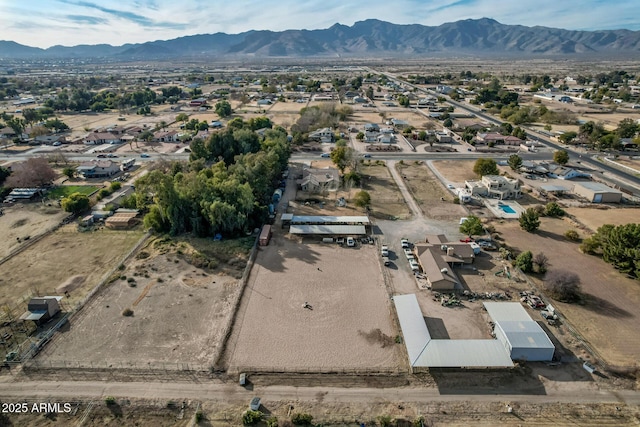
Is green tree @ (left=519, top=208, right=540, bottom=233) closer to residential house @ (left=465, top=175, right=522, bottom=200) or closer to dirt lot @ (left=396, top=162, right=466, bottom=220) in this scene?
dirt lot @ (left=396, top=162, right=466, bottom=220)

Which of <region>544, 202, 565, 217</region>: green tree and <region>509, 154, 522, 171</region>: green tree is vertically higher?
<region>509, 154, 522, 171</region>: green tree

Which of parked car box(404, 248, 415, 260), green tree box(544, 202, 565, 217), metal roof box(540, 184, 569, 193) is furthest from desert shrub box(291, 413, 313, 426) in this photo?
metal roof box(540, 184, 569, 193)

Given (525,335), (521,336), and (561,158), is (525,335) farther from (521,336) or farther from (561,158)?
(561,158)

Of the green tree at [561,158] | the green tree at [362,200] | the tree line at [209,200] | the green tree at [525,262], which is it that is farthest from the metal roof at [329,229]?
the green tree at [561,158]

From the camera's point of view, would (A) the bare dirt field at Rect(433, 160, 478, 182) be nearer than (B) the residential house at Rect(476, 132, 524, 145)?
Yes

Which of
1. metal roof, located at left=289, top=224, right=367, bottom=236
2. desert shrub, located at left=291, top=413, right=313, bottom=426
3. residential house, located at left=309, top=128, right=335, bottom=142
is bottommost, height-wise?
desert shrub, located at left=291, top=413, right=313, bottom=426

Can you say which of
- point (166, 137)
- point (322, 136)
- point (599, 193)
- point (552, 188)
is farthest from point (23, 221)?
point (599, 193)

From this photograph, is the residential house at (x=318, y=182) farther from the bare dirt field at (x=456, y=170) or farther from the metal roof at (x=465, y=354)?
the metal roof at (x=465, y=354)
